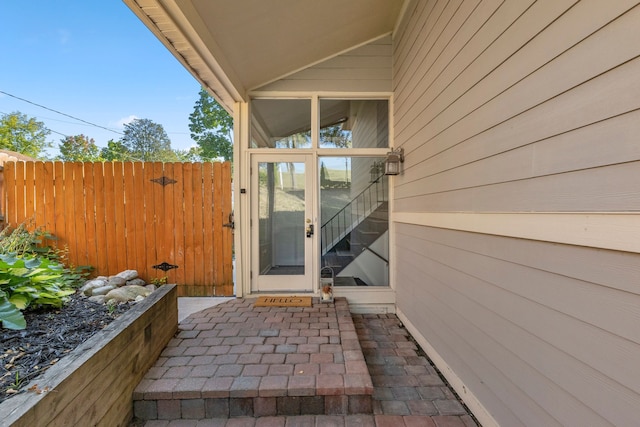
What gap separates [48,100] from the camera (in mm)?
15148

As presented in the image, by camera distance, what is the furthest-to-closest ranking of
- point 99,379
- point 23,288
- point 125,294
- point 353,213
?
point 353,213 < point 125,294 < point 23,288 < point 99,379

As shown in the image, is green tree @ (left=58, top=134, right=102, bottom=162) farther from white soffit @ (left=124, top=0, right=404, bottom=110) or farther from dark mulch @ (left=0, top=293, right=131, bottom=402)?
dark mulch @ (left=0, top=293, right=131, bottom=402)

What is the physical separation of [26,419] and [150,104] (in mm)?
21139

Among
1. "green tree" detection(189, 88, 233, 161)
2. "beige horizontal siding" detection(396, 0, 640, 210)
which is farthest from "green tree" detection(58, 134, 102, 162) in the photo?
"beige horizontal siding" detection(396, 0, 640, 210)

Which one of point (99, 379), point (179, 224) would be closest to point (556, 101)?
point (99, 379)

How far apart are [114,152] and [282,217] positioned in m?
19.4

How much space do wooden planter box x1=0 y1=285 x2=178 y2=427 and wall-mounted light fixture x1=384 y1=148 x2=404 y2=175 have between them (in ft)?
8.61

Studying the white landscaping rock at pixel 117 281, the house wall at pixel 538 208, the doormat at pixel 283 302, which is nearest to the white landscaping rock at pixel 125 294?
the white landscaping rock at pixel 117 281

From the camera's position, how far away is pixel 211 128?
10875 mm

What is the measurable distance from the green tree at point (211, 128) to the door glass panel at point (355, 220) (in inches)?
325

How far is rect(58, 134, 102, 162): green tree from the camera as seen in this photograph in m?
17.5

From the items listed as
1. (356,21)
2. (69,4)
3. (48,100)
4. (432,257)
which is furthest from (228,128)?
(48,100)

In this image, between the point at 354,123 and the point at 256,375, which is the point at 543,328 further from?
the point at 354,123

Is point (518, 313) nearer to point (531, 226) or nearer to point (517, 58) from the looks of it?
point (531, 226)
